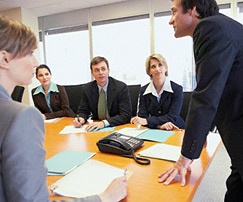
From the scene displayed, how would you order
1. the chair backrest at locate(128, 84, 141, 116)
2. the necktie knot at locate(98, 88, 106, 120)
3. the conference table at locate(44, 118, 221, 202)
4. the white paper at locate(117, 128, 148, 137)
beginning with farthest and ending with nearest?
the chair backrest at locate(128, 84, 141, 116) < the necktie knot at locate(98, 88, 106, 120) < the white paper at locate(117, 128, 148, 137) < the conference table at locate(44, 118, 221, 202)

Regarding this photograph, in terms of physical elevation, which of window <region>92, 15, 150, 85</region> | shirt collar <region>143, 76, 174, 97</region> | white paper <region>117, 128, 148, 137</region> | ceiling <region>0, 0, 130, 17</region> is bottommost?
white paper <region>117, 128, 148, 137</region>

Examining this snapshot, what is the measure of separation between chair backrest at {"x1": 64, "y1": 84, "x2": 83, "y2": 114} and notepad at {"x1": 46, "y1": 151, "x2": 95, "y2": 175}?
5.85 feet

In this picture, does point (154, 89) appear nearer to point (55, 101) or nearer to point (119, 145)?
point (119, 145)

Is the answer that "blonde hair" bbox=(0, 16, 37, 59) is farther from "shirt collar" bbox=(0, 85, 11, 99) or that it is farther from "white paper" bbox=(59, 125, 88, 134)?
"white paper" bbox=(59, 125, 88, 134)

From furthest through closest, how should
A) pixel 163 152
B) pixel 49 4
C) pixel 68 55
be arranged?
pixel 68 55, pixel 49 4, pixel 163 152

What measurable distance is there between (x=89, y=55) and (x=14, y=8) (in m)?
1.90

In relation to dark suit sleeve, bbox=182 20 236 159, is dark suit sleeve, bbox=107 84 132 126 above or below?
below

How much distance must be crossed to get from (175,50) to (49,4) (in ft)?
9.41

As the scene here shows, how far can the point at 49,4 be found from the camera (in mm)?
4762

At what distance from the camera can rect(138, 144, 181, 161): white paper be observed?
122 centimetres

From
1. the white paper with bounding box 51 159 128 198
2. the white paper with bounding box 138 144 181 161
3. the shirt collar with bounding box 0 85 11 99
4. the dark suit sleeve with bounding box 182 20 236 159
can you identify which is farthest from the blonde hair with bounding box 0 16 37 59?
the white paper with bounding box 138 144 181 161

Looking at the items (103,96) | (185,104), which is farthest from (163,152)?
(103,96)

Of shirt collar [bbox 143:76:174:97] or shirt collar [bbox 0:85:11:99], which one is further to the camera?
shirt collar [bbox 143:76:174:97]

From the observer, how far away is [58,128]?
2.08m
